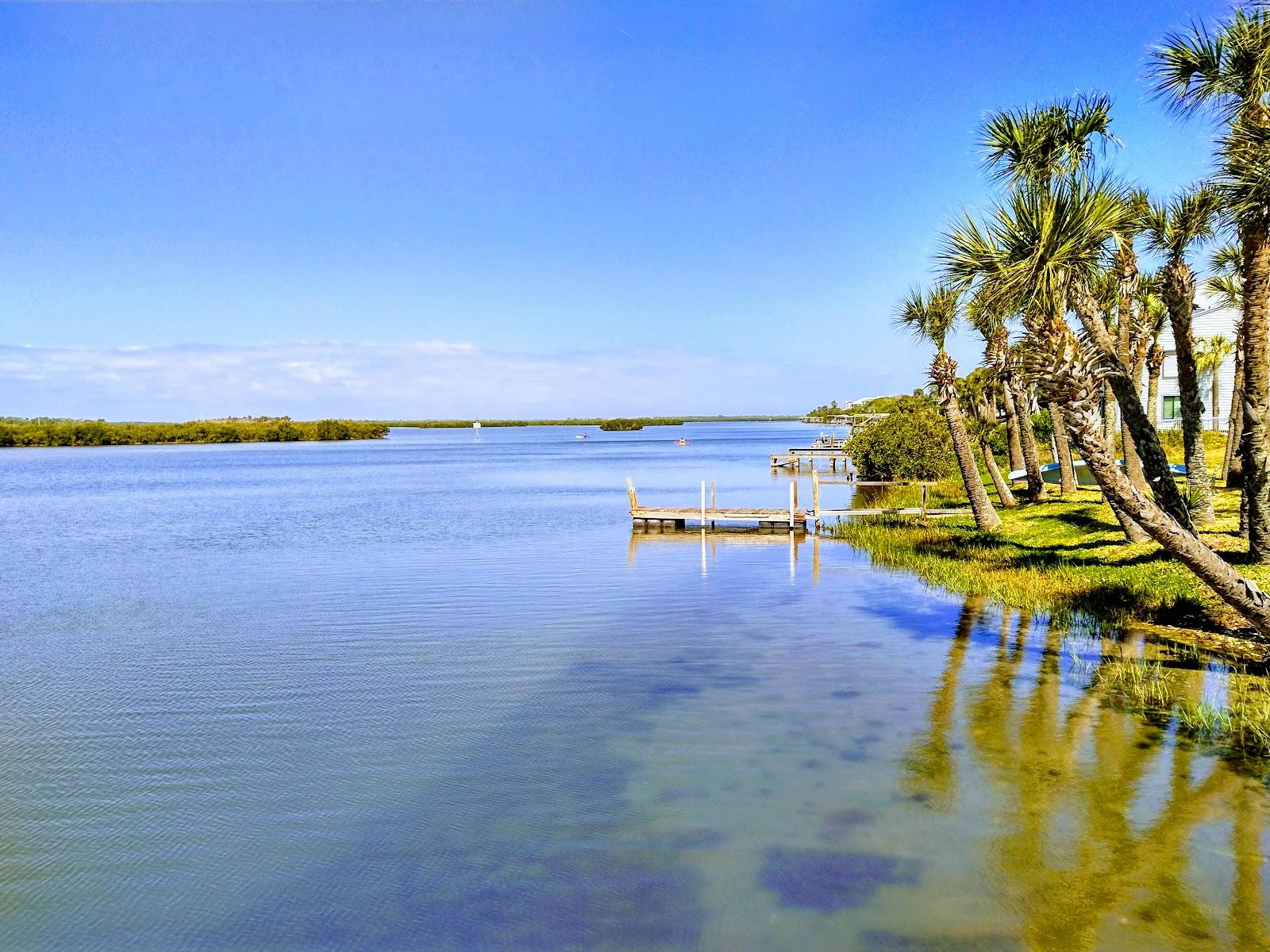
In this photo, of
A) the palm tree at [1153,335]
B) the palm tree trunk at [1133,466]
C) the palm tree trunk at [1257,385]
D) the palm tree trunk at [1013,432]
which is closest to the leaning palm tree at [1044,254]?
the palm tree trunk at [1257,385]

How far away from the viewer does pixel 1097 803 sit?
360 inches

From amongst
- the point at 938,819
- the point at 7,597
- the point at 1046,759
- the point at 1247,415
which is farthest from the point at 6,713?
the point at 1247,415

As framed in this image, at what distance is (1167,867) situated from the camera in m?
7.79

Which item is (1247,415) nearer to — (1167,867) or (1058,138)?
(1058,138)

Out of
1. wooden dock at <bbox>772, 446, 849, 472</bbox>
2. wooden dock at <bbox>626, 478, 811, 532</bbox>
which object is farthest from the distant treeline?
wooden dock at <bbox>626, 478, 811, 532</bbox>

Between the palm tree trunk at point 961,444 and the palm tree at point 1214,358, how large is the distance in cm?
1473

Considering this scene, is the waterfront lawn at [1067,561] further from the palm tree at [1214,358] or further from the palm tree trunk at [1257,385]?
the palm tree at [1214,358]

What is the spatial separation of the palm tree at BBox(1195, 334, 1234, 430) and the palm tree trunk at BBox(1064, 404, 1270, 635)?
1085 inches

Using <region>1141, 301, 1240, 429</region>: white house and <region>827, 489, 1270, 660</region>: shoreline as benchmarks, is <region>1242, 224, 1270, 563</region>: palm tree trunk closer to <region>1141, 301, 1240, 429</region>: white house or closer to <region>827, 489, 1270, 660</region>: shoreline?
<region>827, 489, 1270, 660</region>: shoreline

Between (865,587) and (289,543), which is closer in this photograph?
(865,587)

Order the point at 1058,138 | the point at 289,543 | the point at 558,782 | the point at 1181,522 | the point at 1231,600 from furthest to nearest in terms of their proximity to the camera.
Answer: the point at 289,543
the point at 1058,138
the point at 1181,522
the point at 1231,600
the point at 558,782

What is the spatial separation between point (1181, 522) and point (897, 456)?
92.6ft

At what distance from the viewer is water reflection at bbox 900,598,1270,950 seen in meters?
7.09

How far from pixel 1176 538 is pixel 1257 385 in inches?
203
